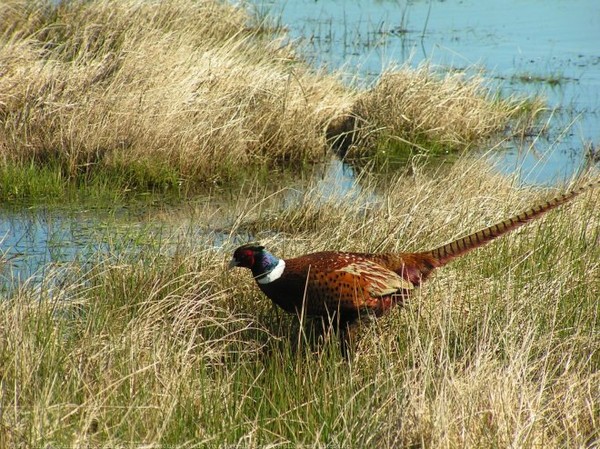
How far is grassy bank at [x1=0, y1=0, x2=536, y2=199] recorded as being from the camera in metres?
8.01

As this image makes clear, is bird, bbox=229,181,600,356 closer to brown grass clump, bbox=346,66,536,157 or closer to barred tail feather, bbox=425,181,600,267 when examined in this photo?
barred tail feather, bbox=425,181,600,267

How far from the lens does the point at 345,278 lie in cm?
443

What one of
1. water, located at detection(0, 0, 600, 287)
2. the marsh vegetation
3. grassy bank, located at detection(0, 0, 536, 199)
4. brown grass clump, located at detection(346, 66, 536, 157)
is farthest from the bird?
brown grass clump, located at detection(346, 66, 536, 157)

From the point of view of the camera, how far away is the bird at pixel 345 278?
4434mm

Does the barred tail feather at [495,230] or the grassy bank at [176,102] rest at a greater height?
the barred tail feather at [495,230]

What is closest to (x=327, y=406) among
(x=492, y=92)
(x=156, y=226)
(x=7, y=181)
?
(x=156, y=226)

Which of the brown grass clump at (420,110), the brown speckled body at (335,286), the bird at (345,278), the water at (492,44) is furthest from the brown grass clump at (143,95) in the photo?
the brown speckled body at (335,286)

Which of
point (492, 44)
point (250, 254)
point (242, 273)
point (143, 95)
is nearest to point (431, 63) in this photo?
point (492, 44)

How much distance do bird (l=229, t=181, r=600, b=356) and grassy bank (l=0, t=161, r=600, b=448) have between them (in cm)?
15

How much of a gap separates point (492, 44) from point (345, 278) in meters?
9.95

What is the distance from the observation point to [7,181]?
296 inches

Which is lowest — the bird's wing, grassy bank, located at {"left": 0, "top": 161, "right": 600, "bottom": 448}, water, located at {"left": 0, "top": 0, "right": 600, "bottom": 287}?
water, located at {"left": 0, "top": 0, "right": 600, "bottom": 287}

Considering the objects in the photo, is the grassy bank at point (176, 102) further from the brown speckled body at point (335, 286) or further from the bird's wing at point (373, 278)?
the bird's wing at point (373, 278)

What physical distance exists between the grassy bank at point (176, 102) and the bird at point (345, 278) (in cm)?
353
